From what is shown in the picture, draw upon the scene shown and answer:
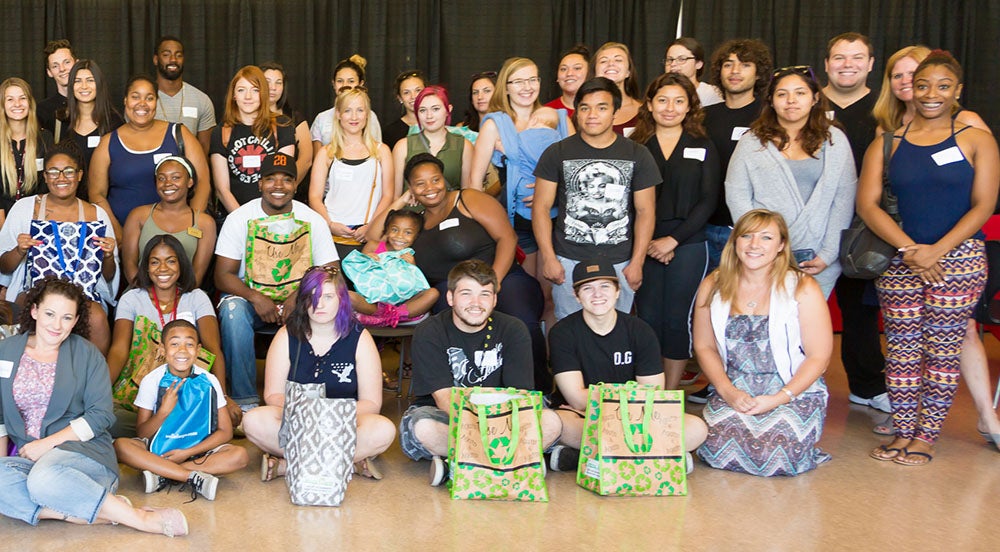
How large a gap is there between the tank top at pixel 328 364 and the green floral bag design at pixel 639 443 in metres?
0.93

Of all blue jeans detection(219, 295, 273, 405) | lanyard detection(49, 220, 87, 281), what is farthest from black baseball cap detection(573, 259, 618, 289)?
lanyard detection(49, 220, 87, 281)

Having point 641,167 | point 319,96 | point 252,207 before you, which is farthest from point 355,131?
point 319,96

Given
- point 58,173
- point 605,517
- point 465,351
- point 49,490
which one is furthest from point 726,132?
point 49,490

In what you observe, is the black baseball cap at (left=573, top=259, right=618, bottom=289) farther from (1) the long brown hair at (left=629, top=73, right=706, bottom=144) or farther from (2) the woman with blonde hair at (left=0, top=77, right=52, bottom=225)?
(2) the woman with blonde hair at (left=0, top=77, right=52, bottom=225)

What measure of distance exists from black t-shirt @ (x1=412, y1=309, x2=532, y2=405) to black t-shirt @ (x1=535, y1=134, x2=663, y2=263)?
26.8 inches

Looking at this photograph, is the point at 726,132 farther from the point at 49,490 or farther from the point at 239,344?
the point at 49,490

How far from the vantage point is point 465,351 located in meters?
3.96

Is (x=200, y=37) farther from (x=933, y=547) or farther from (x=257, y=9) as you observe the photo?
(x=933, y=547)

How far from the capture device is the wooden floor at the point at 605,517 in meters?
3.25

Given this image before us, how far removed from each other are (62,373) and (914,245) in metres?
3.09

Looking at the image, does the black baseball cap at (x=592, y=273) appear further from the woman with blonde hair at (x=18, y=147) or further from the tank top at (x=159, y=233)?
the woman with blonde hair at (x=18, y=147)

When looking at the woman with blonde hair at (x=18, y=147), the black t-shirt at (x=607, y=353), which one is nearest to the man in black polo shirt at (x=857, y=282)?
the black t-shirt at (x=607, y=353)

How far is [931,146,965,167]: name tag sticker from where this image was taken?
3.93m

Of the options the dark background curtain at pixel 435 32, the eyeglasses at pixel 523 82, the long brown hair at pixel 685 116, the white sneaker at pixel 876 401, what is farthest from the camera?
the dark background curtain at pixel 435 32
